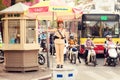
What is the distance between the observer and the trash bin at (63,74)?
13.5 metres

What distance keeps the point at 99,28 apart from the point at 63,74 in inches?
563

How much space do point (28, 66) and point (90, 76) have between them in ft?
8.74

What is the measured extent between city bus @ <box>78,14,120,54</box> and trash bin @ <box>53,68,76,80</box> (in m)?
13.7

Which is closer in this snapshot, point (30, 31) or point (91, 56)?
point (30, 31)

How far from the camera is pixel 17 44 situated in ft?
61.6

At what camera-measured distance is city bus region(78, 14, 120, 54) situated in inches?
1076

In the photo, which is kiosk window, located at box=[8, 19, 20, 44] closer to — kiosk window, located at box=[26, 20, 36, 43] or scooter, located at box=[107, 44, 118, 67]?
kiosk window, located at box=[26, 20, 36, 43]

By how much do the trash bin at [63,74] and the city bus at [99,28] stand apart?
1374 cm

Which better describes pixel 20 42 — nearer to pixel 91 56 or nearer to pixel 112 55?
pixel 91 56

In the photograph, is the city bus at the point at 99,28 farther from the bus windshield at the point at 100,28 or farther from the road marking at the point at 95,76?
the road marking at the point at 95,76

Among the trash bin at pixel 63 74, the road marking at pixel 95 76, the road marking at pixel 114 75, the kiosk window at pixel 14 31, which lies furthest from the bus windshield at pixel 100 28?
the trash bin at pixel 63 74

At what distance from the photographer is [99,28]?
2752 cm

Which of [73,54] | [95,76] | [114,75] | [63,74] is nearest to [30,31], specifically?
[95,76]

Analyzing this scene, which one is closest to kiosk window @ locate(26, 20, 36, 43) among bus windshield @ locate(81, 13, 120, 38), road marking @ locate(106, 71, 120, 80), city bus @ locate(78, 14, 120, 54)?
road marking @ locate(106, 71, 120, 80)
